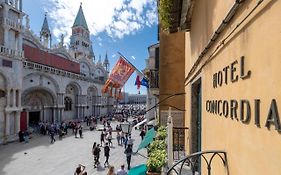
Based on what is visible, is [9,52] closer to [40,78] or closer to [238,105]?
[40,78]

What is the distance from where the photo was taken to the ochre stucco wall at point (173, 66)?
550 inches

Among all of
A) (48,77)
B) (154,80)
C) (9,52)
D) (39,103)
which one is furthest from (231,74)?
(39,103)

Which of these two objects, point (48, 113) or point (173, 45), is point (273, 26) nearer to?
point (173, 45)

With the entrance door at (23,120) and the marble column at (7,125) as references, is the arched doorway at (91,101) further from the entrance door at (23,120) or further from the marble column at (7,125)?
the marble column at (7,125)

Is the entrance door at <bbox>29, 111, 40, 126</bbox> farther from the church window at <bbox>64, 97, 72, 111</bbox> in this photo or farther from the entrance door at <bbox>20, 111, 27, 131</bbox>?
the church window at <bbox>64, 97, 72, 111</bbox>

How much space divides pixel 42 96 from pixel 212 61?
37415 millimetres

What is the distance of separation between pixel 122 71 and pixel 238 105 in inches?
676

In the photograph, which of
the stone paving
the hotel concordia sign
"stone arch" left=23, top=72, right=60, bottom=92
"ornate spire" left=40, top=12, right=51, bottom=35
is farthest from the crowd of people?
"ornate spire" left=40, top=12, right=51, bottom=35

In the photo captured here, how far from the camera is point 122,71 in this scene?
20078mm

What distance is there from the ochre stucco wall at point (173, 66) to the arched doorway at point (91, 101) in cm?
4202

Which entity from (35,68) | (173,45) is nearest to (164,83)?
(173,45)

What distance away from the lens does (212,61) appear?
497cm

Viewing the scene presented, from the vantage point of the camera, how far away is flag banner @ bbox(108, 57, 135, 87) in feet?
64.0

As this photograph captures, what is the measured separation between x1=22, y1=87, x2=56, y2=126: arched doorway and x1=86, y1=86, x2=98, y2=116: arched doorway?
14.4m
